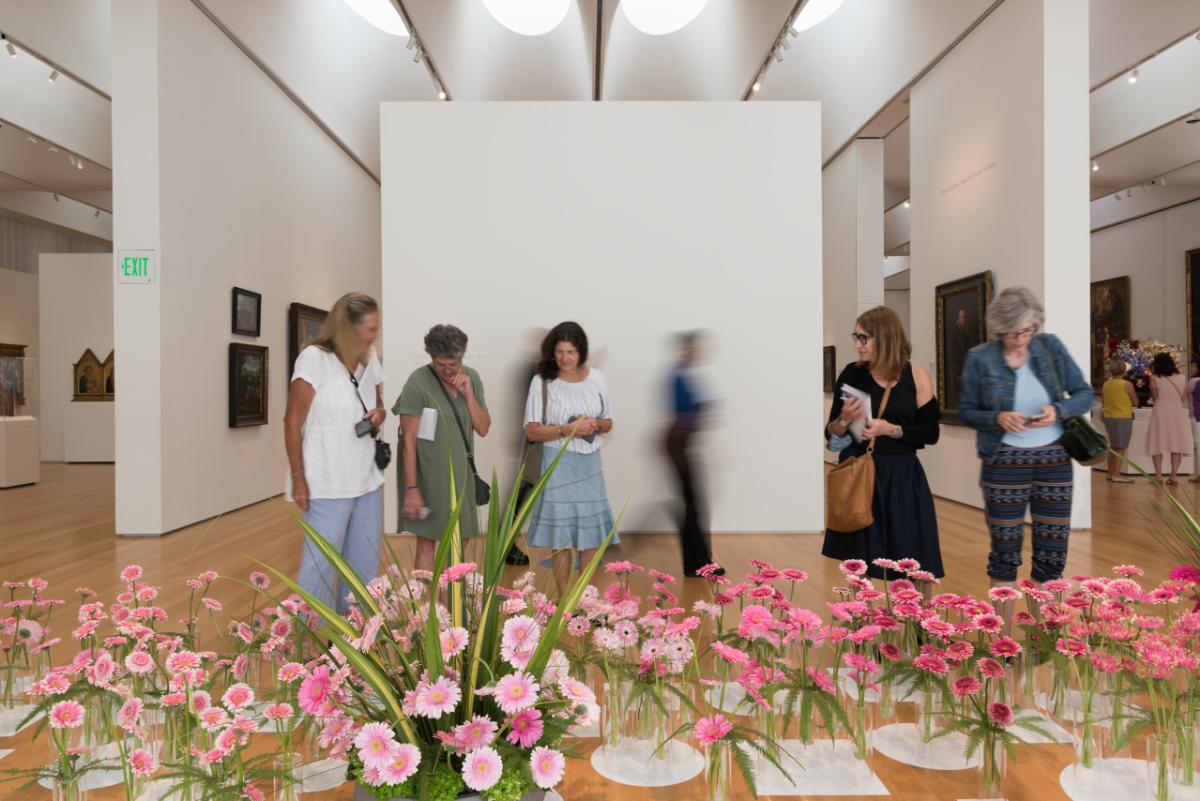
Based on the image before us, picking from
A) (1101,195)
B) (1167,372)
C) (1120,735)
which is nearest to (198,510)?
(1120,735)

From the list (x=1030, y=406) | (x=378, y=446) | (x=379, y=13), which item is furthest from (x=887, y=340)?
(x=379, y=13)

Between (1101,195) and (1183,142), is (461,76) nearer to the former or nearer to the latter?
(1183,142)

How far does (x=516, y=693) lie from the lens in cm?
117

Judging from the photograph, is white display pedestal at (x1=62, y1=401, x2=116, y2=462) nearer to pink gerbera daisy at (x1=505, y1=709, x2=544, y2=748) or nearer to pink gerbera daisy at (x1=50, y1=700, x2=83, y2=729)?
pink gerbera daisy at (x1=50, y1=700, x2=83, y2=729)

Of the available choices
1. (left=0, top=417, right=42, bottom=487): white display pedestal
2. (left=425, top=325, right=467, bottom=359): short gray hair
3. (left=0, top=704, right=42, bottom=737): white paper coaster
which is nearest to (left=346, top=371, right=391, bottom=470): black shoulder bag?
(left=425, top=325, right=467, bottom=359): short gray hair

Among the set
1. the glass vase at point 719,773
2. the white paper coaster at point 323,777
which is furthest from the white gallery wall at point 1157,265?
the white paper coaster at point 323,777

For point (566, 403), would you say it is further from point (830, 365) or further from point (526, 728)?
point (830, 365)

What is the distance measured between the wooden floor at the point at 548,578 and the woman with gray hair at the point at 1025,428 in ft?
1.10

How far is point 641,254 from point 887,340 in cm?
350

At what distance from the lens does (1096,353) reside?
609 inches

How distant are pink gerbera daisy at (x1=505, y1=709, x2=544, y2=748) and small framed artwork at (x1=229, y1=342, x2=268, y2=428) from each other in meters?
7.71

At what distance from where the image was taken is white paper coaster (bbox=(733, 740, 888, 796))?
2.05m

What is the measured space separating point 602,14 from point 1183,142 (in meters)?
8.75

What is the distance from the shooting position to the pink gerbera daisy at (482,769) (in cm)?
109
